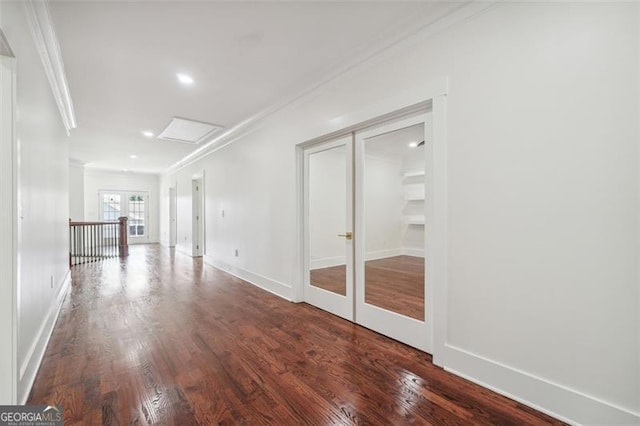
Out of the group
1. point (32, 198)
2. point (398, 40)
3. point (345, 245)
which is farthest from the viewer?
point (345, 245)

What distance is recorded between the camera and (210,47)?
8.21 feet

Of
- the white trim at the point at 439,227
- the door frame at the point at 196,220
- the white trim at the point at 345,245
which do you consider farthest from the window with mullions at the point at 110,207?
the white trim at the point at 439,227

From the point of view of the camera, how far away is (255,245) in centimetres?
452

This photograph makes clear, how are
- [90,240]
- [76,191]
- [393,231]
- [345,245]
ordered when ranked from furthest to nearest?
[76,191]
[90,240]
[345,245]
[393,231]

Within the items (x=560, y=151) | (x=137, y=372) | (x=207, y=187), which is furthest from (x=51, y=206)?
(x=560, y=151)

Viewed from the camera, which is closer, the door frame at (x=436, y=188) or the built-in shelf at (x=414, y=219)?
the door frame at (x=436, y=188)

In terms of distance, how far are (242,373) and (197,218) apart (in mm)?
6200

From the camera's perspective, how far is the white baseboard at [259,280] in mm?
3779

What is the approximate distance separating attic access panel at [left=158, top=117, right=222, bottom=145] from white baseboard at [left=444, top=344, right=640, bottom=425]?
4721mm

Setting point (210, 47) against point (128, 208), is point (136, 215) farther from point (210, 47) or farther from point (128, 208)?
point (210, 47)

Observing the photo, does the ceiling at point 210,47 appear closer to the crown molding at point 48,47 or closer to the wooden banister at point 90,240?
the crown molding at point 48,47

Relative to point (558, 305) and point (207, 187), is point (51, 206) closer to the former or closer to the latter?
point (207, 187)

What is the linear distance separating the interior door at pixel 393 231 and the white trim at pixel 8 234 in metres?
2.51

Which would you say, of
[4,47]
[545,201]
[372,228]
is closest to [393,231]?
[372,228]
